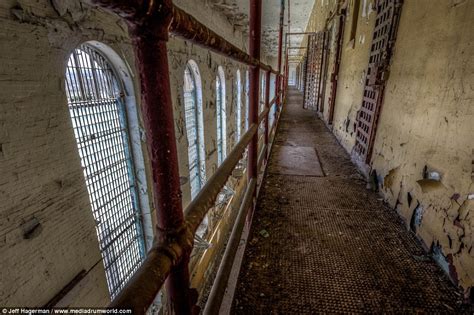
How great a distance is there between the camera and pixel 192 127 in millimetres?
4422

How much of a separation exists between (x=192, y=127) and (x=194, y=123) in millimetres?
84

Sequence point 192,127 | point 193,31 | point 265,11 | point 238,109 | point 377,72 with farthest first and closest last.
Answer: point 238,109 < point 265,11 < point 192,127 < point 377,72 < point 193,31

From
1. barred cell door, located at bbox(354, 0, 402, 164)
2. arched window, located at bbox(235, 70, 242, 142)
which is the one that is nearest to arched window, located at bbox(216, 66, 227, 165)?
arched window, located at bbox(235, 70, 242, 142)

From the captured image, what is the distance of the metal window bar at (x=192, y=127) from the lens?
414cm

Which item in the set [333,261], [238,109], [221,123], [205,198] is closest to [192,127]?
[221,123]

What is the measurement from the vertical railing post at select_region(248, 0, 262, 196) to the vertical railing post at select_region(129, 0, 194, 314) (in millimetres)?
1137

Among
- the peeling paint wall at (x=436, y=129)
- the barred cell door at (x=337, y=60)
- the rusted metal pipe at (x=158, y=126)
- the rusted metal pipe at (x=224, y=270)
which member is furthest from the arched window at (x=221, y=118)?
the rusted metal pipe at (x=158, y=126)

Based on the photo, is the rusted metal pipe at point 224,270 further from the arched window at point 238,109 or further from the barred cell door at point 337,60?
the arched window at point 238,109

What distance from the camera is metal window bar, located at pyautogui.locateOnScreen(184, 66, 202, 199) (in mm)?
4141

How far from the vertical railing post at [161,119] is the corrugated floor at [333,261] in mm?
859

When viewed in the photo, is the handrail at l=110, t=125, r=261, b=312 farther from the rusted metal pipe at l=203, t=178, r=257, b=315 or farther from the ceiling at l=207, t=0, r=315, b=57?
the ceiling at l=207, t=0, r=315, b=57

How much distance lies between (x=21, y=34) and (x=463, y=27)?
244cm

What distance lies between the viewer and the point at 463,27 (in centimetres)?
135

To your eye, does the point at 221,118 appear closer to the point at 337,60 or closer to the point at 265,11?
the point at 265,11
